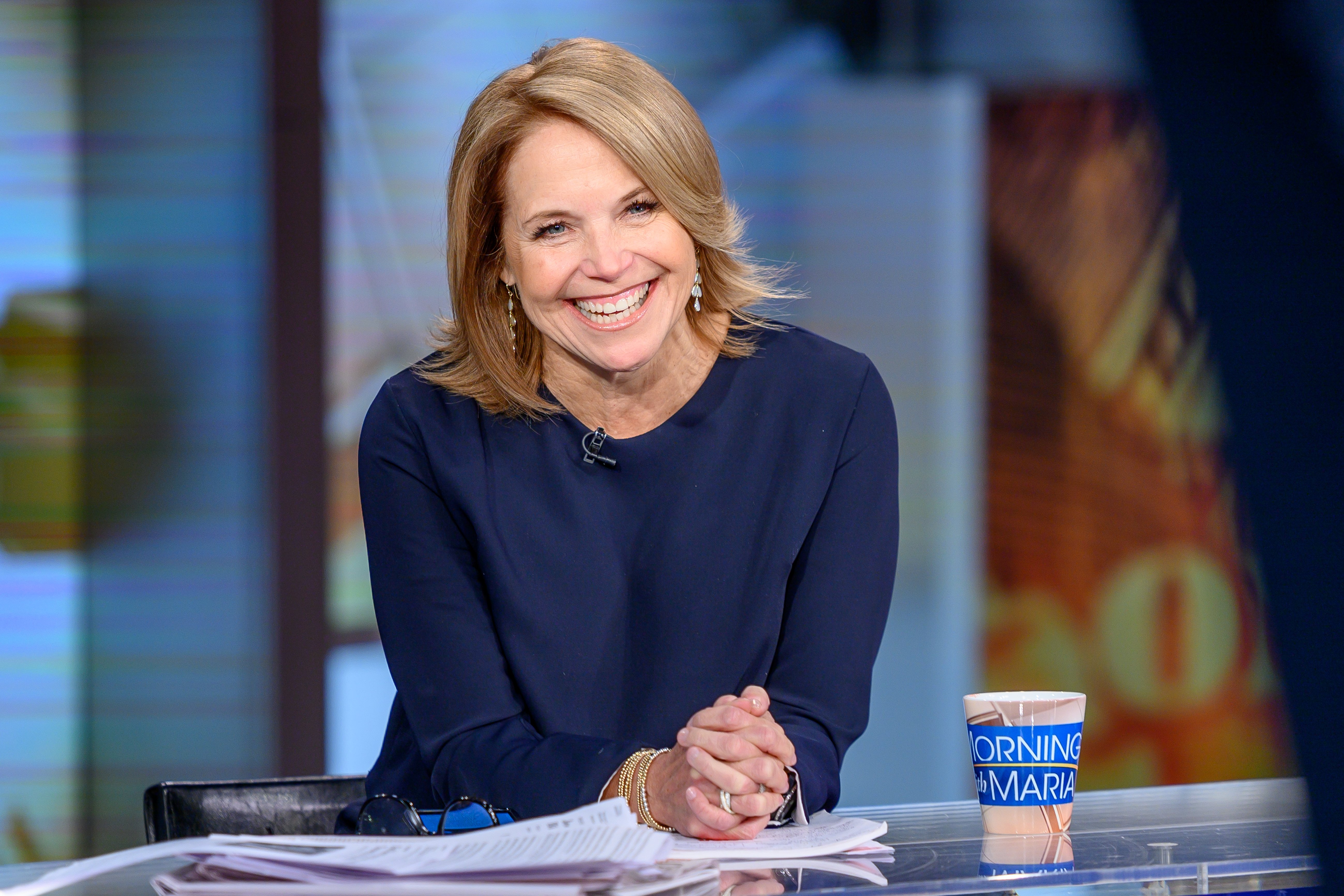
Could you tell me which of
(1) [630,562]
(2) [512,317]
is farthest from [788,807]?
(2) [512,317]

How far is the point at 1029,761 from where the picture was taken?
1110 millimetres

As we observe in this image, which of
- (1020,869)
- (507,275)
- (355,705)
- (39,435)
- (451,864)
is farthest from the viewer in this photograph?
(355,705)

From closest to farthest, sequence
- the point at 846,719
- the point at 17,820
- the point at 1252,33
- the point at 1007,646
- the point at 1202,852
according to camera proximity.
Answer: the point at 1252,33
the point at 1202,852
the point at 846,719
the point at 17,820
the point at 1007,646

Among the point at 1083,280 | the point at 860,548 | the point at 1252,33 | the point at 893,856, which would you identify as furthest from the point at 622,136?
the point at 1083,280

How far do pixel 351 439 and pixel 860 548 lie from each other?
2.39 metres

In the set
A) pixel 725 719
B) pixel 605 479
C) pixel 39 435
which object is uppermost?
pixel 39 435

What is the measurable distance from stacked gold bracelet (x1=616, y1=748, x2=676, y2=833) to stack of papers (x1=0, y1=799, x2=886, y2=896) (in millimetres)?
184

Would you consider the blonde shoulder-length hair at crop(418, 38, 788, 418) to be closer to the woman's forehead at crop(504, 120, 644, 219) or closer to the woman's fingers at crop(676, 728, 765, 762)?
the woman's forehead at crop(504, 120, 644, 219)

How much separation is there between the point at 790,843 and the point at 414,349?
288 cm

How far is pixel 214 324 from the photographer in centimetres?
358

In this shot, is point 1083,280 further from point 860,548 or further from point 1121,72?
point 860,548

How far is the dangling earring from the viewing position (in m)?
1.68

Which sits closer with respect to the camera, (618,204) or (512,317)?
(618,204)

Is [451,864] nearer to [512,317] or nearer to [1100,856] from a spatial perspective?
[1100,856]
